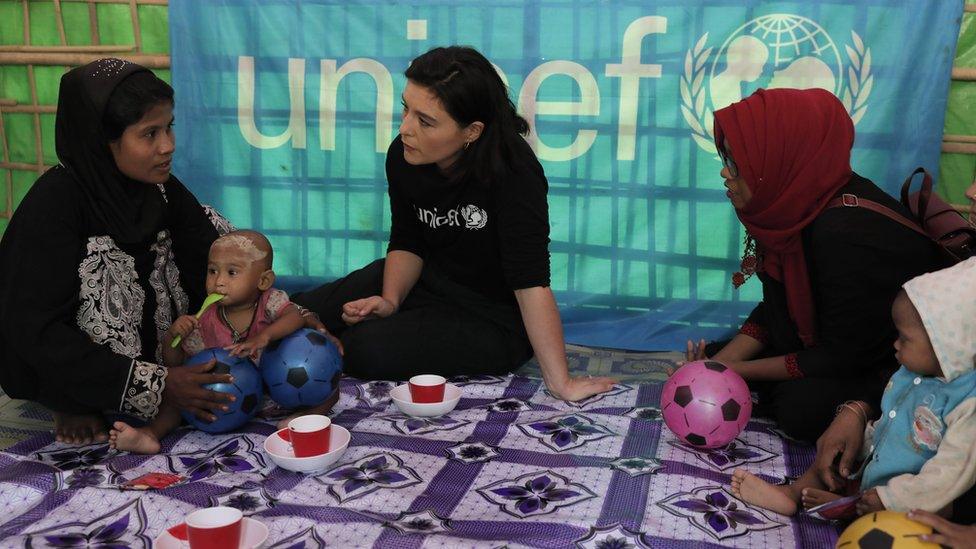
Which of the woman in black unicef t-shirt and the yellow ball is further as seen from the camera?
the woman in black unicef t-shirt

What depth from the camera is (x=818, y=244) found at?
2330 mm

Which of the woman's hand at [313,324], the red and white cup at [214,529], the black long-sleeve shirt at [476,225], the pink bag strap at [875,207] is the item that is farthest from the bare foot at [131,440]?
the pink bag strap at [875,207]

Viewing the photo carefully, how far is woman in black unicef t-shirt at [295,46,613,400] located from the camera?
2.69 metres

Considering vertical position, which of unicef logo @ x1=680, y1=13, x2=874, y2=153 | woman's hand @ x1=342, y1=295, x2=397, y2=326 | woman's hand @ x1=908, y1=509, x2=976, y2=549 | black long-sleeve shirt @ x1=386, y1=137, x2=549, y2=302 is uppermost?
unicef logo @ x1=680, y1=13, x2=874, y2=153

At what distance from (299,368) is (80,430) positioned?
2.22 feet

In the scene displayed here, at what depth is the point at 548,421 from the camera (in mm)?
2625

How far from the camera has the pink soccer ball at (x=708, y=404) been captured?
2.31 metres

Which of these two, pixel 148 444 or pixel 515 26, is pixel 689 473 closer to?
pixel 148 444

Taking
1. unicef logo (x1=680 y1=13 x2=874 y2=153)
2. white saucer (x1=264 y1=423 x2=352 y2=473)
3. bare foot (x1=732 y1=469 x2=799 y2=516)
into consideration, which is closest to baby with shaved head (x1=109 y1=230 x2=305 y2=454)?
white saucer (x1=264 y1=423 x2=352 y2=473)

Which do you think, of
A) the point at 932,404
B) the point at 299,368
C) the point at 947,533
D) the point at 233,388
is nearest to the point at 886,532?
the point at 947,533

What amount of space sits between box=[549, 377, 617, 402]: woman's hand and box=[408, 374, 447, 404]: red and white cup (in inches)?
16.6

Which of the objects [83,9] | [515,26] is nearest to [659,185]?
[515,26]

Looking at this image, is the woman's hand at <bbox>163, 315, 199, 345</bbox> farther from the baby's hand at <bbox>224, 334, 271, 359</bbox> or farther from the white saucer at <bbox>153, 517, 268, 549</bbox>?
the white saucer at <bbox>153, 517, 268, 549</bbox>

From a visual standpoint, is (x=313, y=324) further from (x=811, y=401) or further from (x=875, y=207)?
(x=875, y=207)
